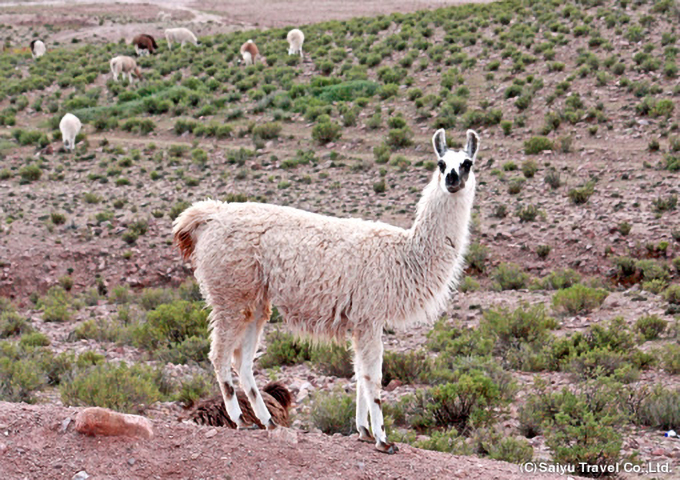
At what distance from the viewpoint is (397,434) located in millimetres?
6605

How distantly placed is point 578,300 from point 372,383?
5.94 m

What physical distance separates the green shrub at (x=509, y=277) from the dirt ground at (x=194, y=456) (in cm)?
694

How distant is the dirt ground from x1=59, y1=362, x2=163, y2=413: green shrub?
1290 mm

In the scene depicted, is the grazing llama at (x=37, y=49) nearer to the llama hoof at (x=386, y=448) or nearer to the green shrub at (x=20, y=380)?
the green shrub at (x=20, y=380)

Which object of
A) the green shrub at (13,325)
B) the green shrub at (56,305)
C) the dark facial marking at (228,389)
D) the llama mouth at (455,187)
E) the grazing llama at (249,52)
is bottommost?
the green shrub at (56,305)

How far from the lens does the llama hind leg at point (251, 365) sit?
5723 millimetres

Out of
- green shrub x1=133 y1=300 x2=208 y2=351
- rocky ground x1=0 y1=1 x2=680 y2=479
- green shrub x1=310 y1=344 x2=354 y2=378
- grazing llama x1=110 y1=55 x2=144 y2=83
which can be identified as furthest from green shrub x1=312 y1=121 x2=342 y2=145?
grazing llama x1=110 y1=55 x2=144 y2=83

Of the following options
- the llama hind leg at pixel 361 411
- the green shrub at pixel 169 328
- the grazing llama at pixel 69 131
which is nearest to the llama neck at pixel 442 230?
the llama hind leg at pixel 361 411

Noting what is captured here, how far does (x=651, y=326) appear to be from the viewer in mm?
9438

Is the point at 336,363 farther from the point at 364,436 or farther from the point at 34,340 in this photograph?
the point at 34,340

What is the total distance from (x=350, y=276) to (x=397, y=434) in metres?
1.85

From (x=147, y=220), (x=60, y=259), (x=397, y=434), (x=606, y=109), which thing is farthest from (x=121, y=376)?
(x=606, y=109)

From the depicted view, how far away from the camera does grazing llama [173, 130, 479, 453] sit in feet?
18.4

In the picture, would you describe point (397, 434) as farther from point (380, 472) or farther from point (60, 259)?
point (60, 259)
